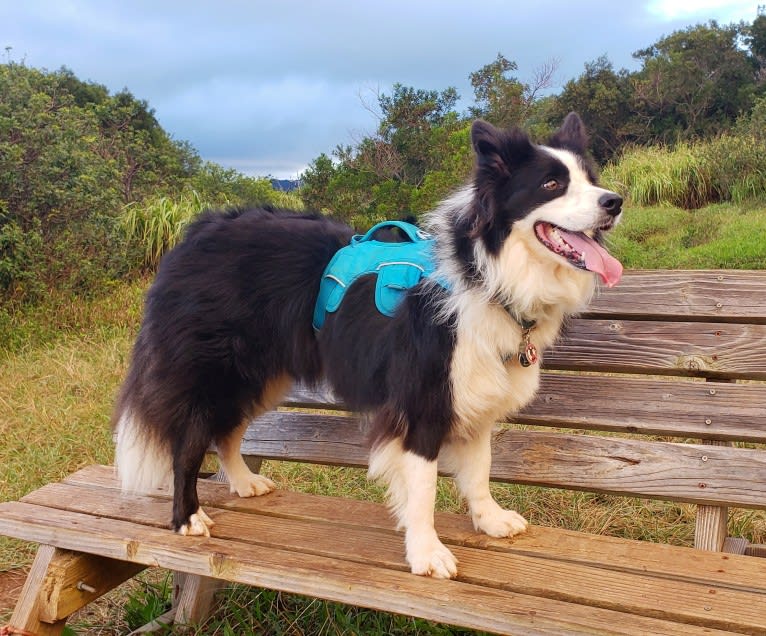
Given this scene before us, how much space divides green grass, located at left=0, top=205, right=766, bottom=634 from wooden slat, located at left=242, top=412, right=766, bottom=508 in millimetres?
627

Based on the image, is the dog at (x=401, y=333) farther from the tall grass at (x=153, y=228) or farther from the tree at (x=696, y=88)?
the tree at (x=696, y=88)

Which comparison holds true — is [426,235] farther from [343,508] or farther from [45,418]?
[45,418]

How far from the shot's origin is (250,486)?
283 centimetres

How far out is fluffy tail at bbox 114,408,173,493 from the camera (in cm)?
270

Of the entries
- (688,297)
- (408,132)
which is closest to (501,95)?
(408,132)

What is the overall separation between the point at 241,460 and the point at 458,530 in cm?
90

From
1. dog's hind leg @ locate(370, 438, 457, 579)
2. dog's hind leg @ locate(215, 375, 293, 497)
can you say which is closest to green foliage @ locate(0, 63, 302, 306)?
dog's hind leg @ locate(215, 375, 293, 497)

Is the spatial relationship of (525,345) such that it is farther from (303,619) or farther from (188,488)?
(303,619)

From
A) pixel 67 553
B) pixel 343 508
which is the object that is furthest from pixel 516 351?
pixel 67 553

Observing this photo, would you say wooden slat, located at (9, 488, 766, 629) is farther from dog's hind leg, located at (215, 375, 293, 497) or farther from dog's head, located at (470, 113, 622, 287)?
dog's head, located at (470, 113, 622, 287)

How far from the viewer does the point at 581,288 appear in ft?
7.41

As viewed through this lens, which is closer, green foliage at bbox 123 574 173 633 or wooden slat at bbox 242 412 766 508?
wooden slat at bbox 242 412 766 508

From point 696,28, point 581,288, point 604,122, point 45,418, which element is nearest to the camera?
point 581,288

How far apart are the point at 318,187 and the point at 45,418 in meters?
4.09
